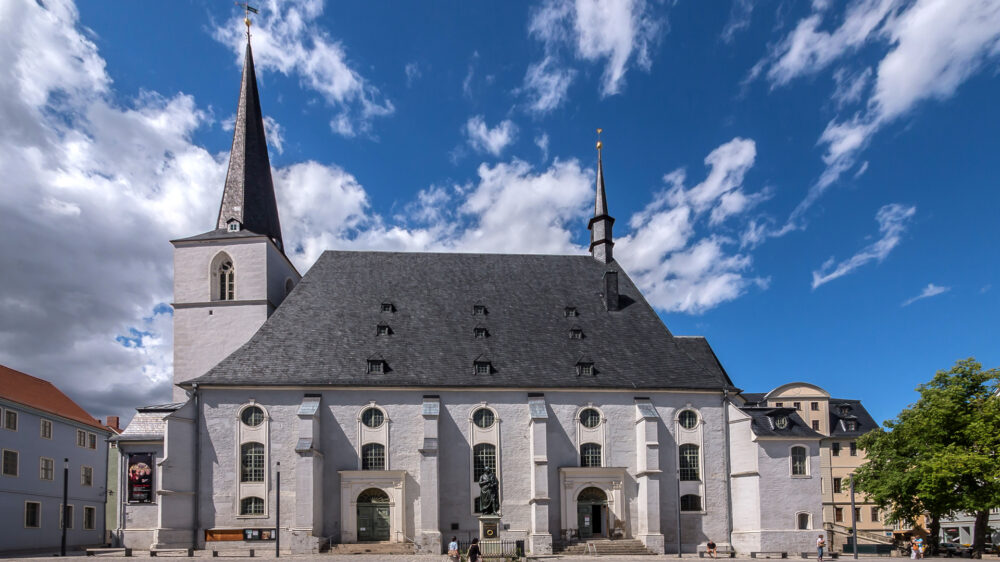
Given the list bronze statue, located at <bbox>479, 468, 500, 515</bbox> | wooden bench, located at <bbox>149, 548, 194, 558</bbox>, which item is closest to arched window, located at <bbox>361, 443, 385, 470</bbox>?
bronze statue, located at <bbox>479, 468, 500, 515</bbox>

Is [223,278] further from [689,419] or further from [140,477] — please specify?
[689,419]

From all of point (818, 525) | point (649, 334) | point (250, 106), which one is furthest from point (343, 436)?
point (818, 525)

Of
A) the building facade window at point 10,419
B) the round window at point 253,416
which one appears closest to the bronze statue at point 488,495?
the round window at point 253,416

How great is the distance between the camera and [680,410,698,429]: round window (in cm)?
3953

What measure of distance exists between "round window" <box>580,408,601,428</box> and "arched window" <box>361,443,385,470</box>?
34.3 feet

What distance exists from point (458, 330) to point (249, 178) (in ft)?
50.0

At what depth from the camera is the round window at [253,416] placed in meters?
36.9

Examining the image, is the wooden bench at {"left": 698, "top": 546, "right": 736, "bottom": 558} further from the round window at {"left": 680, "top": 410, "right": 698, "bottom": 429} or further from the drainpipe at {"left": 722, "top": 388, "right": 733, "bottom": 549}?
the round window at {"left": 680, "top": 410, "right": 698, "bottom": 429}

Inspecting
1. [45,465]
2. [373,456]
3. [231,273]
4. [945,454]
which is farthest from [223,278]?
[945,454]

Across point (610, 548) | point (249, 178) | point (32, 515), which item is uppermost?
point (249, 178)

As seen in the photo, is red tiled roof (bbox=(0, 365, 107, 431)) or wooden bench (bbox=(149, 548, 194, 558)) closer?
wooden bench (bbox=(149, 548, 194, 558))

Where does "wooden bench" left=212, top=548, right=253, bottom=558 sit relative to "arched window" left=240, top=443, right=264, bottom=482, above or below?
below

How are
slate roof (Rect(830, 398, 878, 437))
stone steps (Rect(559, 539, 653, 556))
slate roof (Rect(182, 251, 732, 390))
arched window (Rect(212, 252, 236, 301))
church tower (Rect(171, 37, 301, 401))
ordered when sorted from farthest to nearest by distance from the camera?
slate roof (Rect(830, 398, 878, 437)), arched window (Rect(212, 252, 236, 301)), church tower (Rect(171, 37, 301, 401)), slate roof (Rect(182, 251, 732, 390)), stone steps (Rect(559, 539, 653, 556))

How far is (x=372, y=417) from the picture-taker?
37531 millimetres
